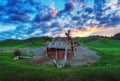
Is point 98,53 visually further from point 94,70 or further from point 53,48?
point 94,70

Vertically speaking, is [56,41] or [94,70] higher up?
[56,41]

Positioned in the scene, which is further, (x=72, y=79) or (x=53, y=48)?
(x=53, y=48)

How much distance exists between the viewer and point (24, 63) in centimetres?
5862

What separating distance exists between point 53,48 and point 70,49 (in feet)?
12.3

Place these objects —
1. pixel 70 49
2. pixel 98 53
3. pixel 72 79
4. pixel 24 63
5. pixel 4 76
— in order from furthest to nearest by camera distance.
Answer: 1. pixel 98 53
2. pixel 70 49
3. pixel 24 63
4. pixel 4 76
5. pixel 72 79

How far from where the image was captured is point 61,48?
213 feet

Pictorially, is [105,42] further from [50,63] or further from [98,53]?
[50,63]

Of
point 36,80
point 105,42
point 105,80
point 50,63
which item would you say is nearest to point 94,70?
point 105,80

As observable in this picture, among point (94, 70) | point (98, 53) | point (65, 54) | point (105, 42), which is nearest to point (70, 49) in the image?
point (65, 54)

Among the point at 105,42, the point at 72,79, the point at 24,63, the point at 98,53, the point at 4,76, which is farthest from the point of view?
the point at 105,42

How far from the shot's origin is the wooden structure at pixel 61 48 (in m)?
64.5

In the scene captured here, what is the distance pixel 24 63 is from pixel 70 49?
11314 millimetres

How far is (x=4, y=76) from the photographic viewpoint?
48.3m

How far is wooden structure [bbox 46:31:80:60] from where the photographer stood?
64.5 meters
